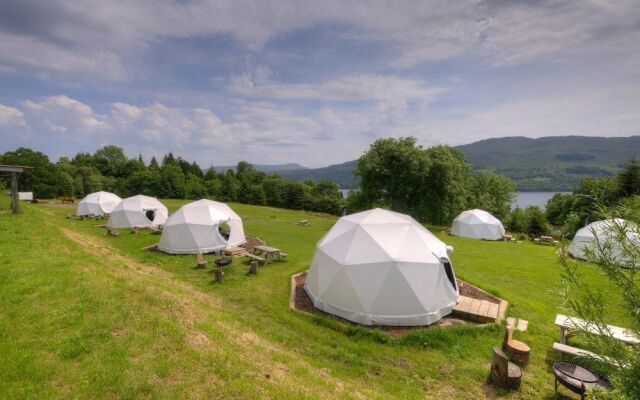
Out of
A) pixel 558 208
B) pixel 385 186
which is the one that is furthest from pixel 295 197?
pixel 558 208

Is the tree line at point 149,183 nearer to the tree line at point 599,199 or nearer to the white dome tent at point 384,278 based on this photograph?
the tree line at point 599,199

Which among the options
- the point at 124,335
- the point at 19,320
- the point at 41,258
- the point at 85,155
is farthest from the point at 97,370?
the point at 85,155

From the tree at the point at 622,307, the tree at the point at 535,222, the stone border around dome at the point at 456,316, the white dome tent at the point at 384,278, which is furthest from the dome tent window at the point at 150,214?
the tree at the point at 535,222

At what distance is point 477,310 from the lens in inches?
401

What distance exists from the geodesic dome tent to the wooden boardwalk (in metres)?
23.0

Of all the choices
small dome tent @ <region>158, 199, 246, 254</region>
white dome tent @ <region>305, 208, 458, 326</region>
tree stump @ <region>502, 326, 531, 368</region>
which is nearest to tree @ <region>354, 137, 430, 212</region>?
small dome tent @ <region>158, 199, 246, 254</region>

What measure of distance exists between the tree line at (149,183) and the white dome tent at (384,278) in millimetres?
62689

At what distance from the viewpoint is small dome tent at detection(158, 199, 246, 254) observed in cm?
1861

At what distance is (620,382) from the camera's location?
3271mm

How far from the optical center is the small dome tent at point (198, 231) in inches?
733

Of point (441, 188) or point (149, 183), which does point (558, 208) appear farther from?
point (149, 183)

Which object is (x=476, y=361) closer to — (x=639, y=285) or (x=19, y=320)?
(x=639, y=285)

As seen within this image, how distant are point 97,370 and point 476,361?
8707mm

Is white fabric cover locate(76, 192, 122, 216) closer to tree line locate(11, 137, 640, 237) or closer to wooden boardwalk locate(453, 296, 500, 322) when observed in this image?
tree line locate(11, 137, 640, 237)
